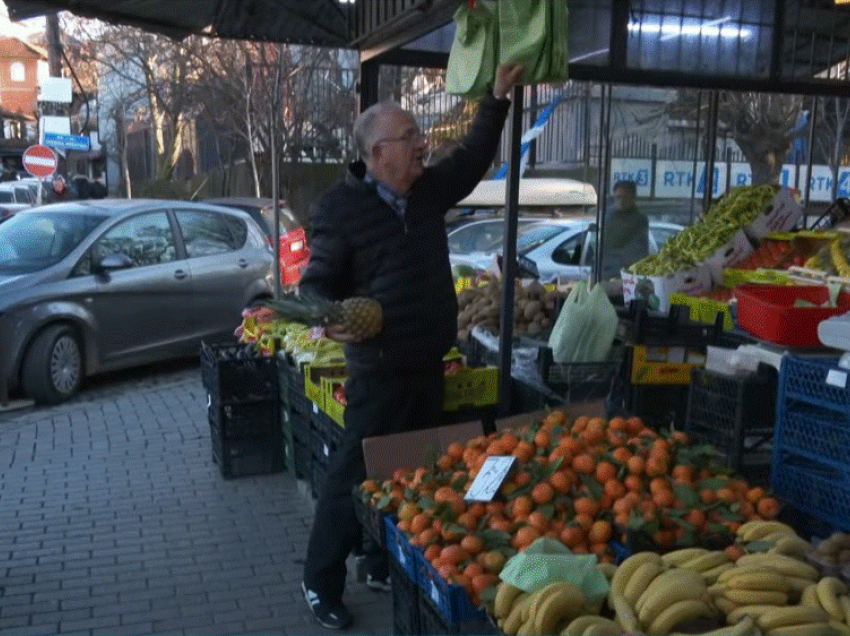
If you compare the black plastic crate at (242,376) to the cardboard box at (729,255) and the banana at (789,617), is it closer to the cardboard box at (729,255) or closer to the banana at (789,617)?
the cardboard box at (729,255)

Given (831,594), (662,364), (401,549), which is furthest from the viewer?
(662,364)

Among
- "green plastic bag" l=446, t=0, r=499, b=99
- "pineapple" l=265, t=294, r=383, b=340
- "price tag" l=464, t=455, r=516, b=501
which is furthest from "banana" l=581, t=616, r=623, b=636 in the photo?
"green plastic bag" l=446, t=0, r=499, b=99

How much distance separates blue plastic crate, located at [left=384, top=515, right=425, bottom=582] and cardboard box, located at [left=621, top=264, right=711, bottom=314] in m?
3.67

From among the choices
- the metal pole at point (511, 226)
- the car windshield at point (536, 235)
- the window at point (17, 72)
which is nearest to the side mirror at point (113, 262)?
the car windshield at point (536, 235)

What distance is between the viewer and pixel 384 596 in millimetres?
4641

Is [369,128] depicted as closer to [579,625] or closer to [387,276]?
[387,276]

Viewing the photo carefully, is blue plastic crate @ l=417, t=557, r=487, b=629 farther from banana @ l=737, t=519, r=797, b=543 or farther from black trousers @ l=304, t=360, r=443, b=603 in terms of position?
black trousers @ l=304, t=360, r=443, b=603

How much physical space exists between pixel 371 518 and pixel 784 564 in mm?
1570

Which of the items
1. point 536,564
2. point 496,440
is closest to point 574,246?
point 496,440

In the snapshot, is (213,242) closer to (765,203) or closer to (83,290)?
(83,290)

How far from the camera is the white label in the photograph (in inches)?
136

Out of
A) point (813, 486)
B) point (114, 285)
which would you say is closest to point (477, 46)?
point (813, 486)

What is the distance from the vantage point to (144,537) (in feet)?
17.7

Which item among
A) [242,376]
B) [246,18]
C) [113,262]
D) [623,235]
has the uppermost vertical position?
[246,18]
